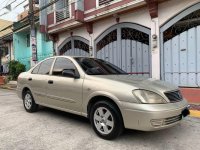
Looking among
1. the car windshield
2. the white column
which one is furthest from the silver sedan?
the white column

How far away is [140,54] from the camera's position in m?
9.73

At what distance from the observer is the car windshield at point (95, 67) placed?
5.05 metres

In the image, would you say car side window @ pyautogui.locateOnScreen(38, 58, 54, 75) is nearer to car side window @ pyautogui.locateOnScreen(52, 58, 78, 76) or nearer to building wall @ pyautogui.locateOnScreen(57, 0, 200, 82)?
car side window @ pyautogui.locateOnScreen(52, 58, 78, 76)

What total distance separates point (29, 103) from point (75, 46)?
7186 millimetres

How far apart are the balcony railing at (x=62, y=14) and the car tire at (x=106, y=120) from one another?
9.64m

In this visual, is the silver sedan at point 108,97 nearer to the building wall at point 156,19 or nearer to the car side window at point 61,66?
the car side window at point 61,66

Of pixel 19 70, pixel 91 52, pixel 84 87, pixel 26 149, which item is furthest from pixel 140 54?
pixel 19 70

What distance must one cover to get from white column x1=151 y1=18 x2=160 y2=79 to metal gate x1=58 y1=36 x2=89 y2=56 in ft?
14.0

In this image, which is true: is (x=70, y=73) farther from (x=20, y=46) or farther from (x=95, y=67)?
(x=20, y=46)

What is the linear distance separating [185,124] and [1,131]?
13.0 feet

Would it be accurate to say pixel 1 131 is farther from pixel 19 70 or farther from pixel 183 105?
pixel 19 70

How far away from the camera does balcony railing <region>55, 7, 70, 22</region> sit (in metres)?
13.2

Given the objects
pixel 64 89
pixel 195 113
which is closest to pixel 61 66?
pixel 64 89

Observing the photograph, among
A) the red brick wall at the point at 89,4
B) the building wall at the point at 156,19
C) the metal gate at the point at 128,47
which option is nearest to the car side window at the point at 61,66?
the building wall at the point at 156,19
